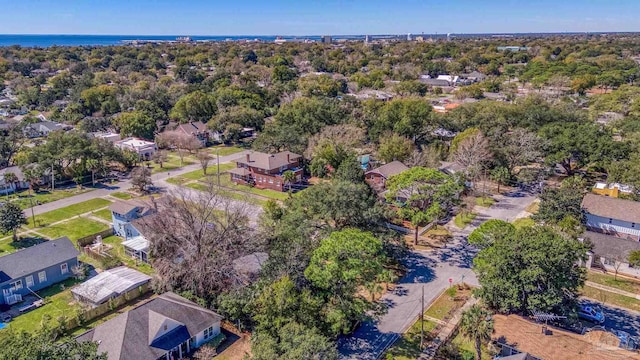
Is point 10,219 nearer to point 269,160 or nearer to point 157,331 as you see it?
point 157,331

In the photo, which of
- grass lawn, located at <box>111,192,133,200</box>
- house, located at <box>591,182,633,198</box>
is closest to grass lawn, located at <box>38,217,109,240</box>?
grass lawn, located at <box>111,192,133,200</box>

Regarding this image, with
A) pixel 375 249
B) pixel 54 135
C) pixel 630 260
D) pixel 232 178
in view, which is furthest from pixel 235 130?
pixel 630 260

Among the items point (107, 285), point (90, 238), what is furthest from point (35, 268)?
point (90, 238)

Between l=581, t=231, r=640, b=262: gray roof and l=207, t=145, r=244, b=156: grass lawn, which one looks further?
l=207, t=145, r=244, b=156: grass lawn

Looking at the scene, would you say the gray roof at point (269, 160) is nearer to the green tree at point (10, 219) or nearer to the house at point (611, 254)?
the green tree at point (10, 219)

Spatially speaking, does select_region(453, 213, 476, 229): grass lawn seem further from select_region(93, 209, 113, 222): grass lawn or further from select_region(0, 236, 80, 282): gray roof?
select_region(93, 209, 113, 222): grass lawn

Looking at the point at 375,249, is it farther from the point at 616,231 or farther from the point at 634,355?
the point at 616,231
